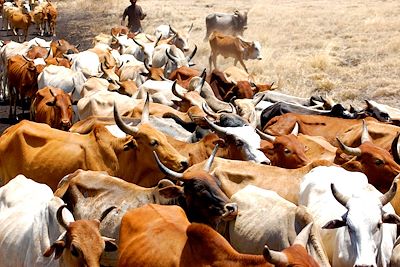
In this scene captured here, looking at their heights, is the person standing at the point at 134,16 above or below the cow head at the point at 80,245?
below

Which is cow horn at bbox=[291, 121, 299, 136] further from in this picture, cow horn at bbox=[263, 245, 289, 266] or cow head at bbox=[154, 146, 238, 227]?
cow horn at bbox=[263, 245, 289, 266]

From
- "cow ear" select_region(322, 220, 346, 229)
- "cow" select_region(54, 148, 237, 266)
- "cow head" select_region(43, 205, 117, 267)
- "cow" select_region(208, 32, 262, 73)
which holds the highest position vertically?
"cow head" select_region(43, 205, 117, 267)

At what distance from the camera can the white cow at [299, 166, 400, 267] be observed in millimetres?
6309

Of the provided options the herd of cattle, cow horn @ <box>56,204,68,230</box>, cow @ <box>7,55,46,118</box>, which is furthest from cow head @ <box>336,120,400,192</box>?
cow @ <box>7,55,46,118</box>

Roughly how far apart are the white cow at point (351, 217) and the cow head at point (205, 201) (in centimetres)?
89

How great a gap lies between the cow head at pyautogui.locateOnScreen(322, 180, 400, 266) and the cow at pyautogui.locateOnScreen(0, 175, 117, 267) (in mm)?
1928

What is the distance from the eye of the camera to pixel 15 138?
973 cm

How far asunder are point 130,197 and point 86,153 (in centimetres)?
186

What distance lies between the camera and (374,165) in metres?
8.31

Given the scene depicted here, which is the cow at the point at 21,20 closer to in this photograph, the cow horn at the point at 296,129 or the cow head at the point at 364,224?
the cow horn at the point at 296,129

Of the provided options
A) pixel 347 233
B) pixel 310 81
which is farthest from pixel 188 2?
pixel 347 233

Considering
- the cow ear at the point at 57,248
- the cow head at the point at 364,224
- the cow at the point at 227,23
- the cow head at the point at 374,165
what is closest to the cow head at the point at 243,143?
the cow head at the point at 374,165

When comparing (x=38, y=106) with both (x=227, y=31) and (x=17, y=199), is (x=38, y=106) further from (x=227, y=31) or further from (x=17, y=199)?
(x=227, y=31)

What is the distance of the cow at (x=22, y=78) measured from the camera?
58.5 ft
